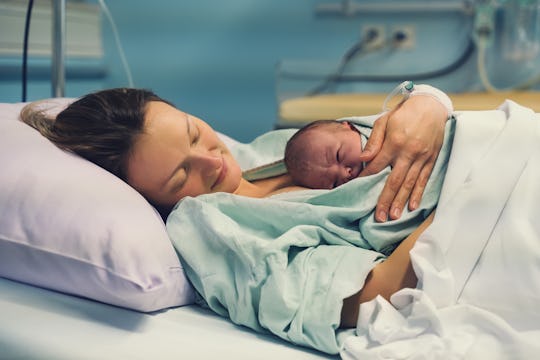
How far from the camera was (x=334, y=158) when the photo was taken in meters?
1.12

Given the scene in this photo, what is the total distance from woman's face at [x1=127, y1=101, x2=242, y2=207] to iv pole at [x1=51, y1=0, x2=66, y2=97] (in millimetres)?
619

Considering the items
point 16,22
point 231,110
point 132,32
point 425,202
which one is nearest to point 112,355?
point 425,202

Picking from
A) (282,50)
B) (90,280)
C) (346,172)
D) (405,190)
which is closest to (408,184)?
(405,190)

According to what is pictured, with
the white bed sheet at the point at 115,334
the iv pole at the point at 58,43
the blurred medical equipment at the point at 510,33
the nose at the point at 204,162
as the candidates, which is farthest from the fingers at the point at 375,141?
the blurred medical equipment at the point at 510,33

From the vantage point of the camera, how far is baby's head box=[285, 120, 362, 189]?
1.10m

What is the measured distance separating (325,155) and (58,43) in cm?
83

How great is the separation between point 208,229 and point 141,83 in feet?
7.08

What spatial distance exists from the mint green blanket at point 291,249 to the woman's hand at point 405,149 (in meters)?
0.02

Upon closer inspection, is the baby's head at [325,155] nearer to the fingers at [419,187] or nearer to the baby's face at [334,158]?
the baby's face at [334,158]

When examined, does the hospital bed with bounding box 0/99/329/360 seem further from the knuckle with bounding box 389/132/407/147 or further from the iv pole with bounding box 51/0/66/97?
the iv pole with bounding box 51/0/66/97

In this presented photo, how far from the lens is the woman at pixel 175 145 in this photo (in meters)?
0.99

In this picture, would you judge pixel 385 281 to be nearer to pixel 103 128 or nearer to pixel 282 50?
pixel 103 128

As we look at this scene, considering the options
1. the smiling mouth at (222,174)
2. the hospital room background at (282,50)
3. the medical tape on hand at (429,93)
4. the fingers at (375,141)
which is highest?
the medical tape on hand at (429,93)

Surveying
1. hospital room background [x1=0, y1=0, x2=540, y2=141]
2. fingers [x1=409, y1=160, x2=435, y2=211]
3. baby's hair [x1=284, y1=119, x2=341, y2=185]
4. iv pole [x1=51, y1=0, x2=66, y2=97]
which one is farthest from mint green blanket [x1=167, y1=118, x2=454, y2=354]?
hospital room background [x1=0, y1=0, x2=540, y2=141]
